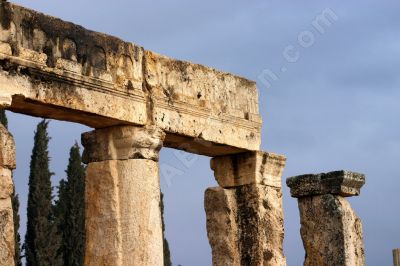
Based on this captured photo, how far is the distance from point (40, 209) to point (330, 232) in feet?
55.3

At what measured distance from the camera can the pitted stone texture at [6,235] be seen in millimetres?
11344

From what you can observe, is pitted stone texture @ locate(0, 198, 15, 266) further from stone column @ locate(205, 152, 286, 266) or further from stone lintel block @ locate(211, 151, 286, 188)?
stone lintel block @ locate(211, 151, 286, 188)

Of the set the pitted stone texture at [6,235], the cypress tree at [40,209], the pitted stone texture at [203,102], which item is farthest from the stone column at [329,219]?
the cypress tree at [40,209]

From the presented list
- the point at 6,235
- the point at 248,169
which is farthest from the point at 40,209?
the point at 6,235

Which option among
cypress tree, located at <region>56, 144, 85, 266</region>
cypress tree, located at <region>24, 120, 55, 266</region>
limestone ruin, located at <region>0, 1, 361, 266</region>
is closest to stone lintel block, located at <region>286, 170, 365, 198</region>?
→ limestone ruin, located at <region>0, 1, 361, 266</region>

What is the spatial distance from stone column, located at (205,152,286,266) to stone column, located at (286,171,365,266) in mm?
1215

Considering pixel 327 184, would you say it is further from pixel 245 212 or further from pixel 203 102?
pixel 203 102

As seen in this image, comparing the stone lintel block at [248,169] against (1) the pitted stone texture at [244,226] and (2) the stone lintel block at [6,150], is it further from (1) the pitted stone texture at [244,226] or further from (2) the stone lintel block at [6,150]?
(2) the stone lintel block at [6,150]

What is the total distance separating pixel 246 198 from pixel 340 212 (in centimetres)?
189

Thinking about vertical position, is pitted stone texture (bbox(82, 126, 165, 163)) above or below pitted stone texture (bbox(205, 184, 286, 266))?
above

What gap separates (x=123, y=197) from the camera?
521 inches

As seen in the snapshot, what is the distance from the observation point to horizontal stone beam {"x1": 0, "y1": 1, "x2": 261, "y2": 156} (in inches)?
479

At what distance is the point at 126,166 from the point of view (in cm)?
1330

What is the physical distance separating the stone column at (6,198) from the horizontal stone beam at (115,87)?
463 millimetres
